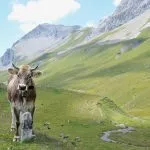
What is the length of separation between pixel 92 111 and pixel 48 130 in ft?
75.2

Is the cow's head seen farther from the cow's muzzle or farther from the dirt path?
the dirt path

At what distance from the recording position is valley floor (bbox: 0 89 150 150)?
39.0m

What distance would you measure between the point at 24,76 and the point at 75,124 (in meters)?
31.5

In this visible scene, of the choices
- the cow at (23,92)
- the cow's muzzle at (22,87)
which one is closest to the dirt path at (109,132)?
the cow at (23,92)

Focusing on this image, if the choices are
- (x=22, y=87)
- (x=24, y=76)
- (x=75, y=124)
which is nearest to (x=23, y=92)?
(x=24, y=76)

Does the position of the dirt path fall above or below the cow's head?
below

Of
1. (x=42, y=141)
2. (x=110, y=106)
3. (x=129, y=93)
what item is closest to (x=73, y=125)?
(x=110, y=106)

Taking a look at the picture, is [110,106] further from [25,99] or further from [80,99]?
[25,99]

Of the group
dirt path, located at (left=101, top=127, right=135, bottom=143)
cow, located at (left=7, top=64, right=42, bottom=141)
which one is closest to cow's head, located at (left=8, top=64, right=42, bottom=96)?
cow, located at (left=7, top=64, right=42, bottom=141)

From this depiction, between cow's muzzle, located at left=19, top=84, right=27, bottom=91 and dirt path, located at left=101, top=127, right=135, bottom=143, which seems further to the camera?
dirt path, located at left=101, top=127, right=135, bottom=143

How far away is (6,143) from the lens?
1169 inches

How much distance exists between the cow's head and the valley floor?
3923 mm

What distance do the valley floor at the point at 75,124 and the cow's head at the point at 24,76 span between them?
12.9ft

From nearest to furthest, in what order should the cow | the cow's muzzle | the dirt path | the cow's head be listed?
the cow's muzzle, the cow's head, the cow, the dirt path
